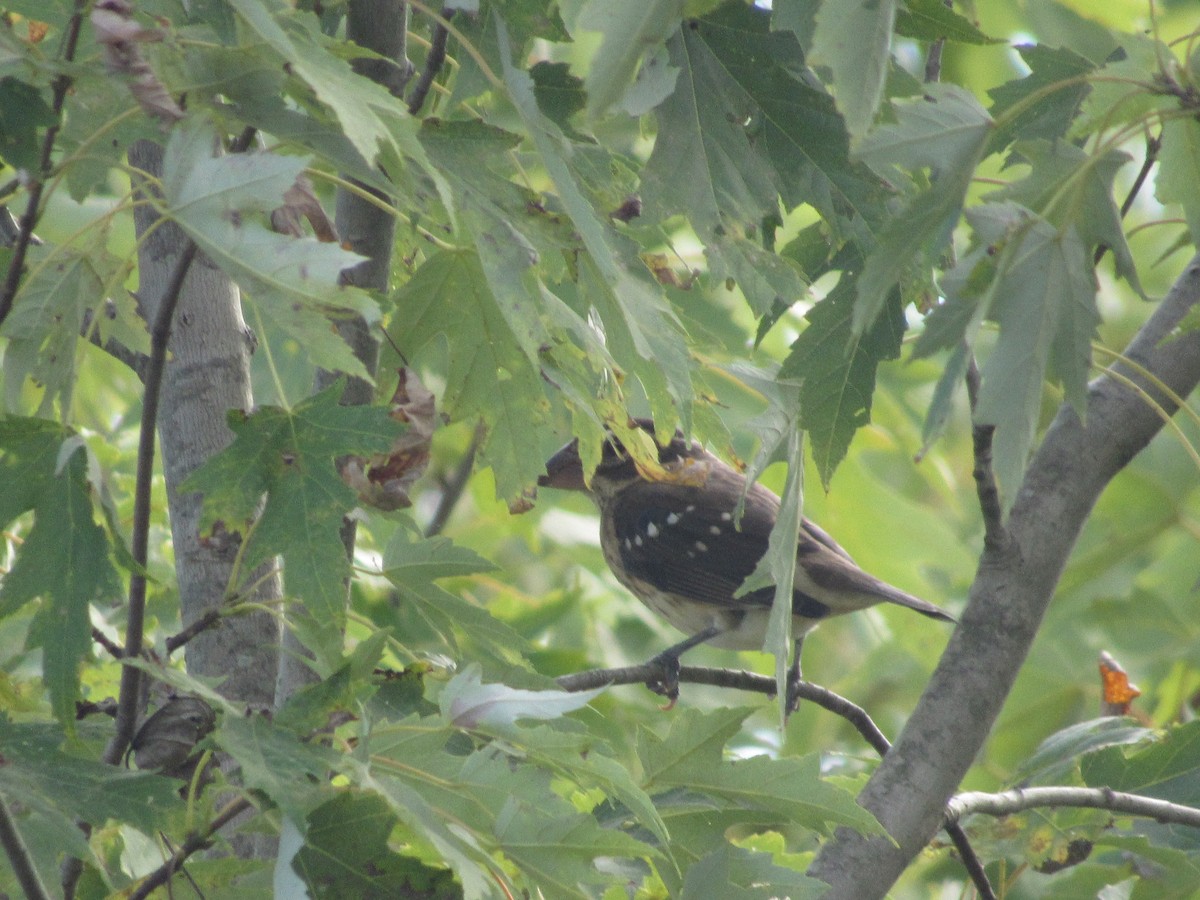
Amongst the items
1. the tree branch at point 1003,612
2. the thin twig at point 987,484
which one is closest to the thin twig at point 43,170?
the thin twig at point 987,484

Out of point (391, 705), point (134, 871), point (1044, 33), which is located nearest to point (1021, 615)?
point (391, 705)

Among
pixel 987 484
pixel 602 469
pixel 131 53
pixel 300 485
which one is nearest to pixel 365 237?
pixel 300 485

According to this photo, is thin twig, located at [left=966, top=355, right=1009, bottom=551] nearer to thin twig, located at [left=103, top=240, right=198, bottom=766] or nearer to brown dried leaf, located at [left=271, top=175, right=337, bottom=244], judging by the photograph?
brown dried leaf, located at [left=271, top=175, right=337, bottom=244]

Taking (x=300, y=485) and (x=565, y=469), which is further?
(x=565, y=469)

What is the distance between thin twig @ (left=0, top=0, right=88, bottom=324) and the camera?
59.0 inches

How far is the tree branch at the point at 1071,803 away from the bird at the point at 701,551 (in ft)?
5.43

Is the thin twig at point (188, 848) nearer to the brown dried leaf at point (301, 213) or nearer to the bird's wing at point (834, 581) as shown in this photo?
the brown dried leaf at point (301, 213)

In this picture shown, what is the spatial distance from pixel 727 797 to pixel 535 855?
45cm

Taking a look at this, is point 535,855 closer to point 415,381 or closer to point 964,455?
point 415,381

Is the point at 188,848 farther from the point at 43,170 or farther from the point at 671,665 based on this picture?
the point at 671,665

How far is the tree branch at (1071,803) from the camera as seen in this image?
8.09 feet

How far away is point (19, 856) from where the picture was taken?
1.53 meters

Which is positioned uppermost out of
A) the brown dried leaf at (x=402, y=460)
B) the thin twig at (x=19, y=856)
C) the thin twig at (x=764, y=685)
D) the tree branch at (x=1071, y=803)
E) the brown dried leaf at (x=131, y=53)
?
the brown dried leaf at (x=131, y=53)

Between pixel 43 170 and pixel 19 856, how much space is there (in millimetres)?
811
